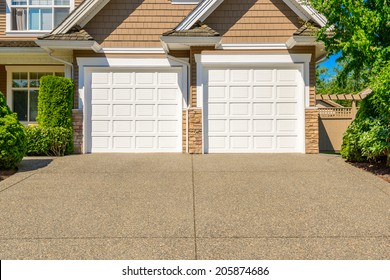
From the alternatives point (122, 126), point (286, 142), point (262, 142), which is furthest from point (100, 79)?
point (286, 142)

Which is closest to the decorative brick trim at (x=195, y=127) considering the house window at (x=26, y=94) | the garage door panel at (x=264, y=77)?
the garage door panel at (x=264, y=77)

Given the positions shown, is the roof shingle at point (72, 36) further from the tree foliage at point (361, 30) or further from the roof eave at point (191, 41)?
the tree foliage at point (361, 30)

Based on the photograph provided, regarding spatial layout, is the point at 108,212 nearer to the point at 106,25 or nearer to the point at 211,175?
the point at 211,175

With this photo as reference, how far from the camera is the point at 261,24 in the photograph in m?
11.4

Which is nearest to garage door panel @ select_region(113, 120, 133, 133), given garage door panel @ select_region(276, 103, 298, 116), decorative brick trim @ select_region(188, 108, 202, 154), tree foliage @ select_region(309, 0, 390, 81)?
decorative brick trim @ select_region(188, 108, 202, 154)

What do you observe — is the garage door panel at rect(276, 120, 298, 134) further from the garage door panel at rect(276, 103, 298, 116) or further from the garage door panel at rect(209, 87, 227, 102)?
the garage door panel at rect(209, 87, 227, 102)

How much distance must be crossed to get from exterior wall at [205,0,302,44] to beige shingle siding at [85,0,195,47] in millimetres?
2169

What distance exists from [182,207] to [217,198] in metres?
0.78

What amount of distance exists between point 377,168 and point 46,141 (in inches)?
362

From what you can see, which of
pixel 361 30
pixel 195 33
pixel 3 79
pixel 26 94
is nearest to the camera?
pixel 361 30

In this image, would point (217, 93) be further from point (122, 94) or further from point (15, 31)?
point (15, 31)

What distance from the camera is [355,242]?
4188mm

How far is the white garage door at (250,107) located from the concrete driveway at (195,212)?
2306mm

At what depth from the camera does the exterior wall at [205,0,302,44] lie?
11.4 m
